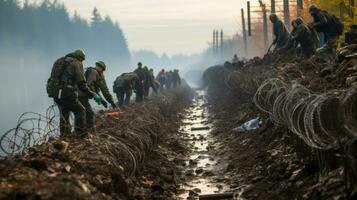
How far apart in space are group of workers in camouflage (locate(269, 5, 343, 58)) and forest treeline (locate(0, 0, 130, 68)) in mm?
91617

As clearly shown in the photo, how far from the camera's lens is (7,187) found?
635 cm

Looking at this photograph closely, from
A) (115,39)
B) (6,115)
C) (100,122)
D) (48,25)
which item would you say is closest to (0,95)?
(6,115)

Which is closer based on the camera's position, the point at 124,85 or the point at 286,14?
the point at 124,85

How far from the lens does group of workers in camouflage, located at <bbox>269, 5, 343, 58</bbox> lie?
16.5 m

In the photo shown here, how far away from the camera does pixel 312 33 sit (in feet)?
59.9

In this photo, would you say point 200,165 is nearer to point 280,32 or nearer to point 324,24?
point 324,24

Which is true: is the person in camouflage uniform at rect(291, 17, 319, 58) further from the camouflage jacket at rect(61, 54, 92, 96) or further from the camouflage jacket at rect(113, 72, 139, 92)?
the camouflage jacket at rect(61, 54, 92, 96)

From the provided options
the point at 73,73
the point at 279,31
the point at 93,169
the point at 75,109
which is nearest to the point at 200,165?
the point at 75,109

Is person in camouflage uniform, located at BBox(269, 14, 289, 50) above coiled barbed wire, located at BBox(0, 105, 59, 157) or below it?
above

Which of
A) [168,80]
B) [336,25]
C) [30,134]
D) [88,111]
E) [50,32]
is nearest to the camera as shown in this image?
[30,134]

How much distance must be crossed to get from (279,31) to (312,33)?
10.3 feet

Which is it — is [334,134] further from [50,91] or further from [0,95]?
[0,95]

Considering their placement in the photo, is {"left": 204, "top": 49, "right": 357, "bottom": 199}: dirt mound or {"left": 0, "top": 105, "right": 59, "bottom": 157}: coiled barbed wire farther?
{"left": 0, "top": 105, "right": 59, "bottom": 157}: coiled barbed wire

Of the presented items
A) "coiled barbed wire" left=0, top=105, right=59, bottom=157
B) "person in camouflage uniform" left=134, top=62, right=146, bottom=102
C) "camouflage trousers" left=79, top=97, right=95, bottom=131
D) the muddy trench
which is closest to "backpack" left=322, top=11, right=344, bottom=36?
the muddy trench
